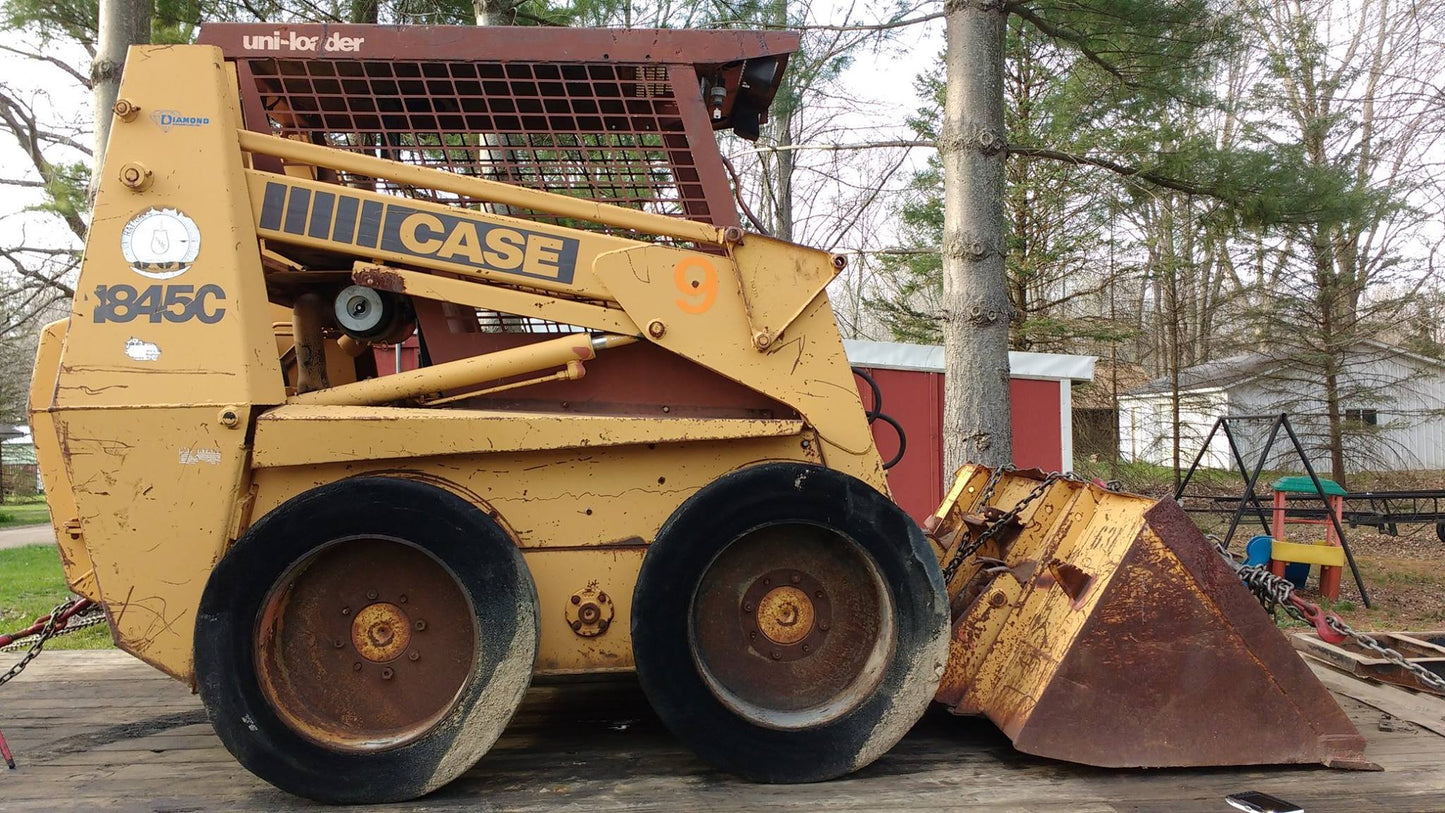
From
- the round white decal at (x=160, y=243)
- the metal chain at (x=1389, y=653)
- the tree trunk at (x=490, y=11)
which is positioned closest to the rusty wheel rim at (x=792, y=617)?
the metal chain at (x=1389, y=653)

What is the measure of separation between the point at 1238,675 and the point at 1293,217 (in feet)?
19.4

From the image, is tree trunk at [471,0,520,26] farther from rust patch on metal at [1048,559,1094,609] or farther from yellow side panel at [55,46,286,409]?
rust patch on metal at [1048,559,1094,609]

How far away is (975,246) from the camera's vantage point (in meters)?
6.09

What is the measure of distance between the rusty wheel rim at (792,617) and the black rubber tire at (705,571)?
112mm

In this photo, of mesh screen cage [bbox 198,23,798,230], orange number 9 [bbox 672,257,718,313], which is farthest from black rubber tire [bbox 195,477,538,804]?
mesh screen cage [bbox 198,23,798,230]

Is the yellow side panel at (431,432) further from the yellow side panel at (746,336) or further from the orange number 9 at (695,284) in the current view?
the orange number 9 at (695,284)

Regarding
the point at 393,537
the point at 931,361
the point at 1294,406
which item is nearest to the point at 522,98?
the point at 393,537

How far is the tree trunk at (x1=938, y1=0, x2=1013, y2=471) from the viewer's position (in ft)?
19.9

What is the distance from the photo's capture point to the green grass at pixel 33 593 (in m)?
6.08

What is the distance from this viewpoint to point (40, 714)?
12.0 feet

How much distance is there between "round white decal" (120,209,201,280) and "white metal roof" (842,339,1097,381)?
7.33m

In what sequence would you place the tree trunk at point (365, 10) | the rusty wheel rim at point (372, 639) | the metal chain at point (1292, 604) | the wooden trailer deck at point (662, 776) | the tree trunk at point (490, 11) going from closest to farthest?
1. the wooden trailer deck at point (662, 776)
2. the rusty wheel rim at point (372, 639)
3. the metal chain at point (1292, 604)
4. the tree trunk at point (490, 11)
5. the tree trunk at point (365, 10)

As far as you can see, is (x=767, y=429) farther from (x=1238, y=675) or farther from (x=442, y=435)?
(x=1238, y=675)

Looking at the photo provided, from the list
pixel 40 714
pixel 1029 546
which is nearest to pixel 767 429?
pixel 1029 546
